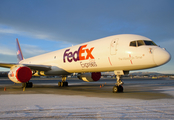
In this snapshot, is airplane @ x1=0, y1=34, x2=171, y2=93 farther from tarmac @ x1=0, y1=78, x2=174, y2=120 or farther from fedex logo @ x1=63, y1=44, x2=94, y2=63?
tarmac @ x1=0, y1=78, x2=174, y2=120

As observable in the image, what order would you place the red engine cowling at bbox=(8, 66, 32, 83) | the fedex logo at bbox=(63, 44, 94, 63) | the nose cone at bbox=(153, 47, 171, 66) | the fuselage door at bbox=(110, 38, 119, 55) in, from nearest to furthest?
the nose cone at bbox=(153, 47, 171, 66), the fuselage door at bbox=(110, 38, 119, 55), the fedex logo at bbox=(63, 44, 94, 63), the red engine cowling at bbox=(8, 66, 32, 83)

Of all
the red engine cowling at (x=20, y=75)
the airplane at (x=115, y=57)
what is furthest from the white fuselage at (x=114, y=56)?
the red engine cowling at (x=20, y=75)

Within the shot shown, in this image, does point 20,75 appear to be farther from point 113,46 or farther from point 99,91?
point 113,46

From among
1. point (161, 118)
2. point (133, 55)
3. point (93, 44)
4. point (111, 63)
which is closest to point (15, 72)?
point (93, 44)

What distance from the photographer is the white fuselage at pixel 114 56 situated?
10.3 metres

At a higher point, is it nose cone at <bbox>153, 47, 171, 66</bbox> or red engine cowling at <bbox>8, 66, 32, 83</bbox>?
nose cone at <bbox>153, 47, 171, 66</bbox>

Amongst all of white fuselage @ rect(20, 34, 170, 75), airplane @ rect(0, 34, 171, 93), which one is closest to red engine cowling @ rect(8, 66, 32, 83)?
airplane @ rect(0, 34, 171, 93)

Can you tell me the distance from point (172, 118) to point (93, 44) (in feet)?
32.5

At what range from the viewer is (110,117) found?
4973 mm

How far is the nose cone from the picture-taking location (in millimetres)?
9898

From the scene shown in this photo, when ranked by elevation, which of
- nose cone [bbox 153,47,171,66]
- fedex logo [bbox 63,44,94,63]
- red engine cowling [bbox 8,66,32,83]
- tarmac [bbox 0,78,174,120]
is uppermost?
fedex logo [bbox 63,44,94,63]

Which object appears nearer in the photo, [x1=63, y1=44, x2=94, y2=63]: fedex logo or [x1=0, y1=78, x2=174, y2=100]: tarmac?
[x1=0, y1=78, x2=174, y2=100]: tarmac

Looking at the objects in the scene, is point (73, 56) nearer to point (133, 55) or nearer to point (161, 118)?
point (133, 55)

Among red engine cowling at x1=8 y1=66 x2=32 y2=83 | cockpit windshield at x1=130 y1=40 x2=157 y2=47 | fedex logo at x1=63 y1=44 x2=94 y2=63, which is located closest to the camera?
cockpit windshield at x1=130 y1=40 x2=157 y2=47
